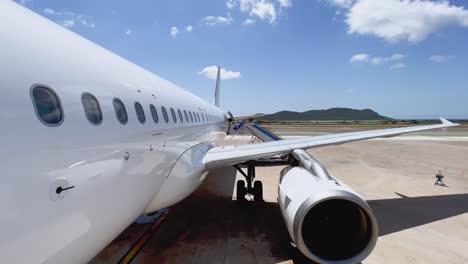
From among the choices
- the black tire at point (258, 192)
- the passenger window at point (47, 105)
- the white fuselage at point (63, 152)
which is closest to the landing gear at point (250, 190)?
the black tire at point (258, 192)

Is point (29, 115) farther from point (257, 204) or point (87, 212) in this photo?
point (257, 204)

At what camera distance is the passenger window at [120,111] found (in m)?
3.05

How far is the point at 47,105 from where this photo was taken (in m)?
2.06

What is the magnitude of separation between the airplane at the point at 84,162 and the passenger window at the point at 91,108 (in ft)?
0.04

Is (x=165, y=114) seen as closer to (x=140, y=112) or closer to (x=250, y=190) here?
(x=140, y=112)

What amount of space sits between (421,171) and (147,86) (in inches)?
520

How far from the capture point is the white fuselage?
1737 millimetres

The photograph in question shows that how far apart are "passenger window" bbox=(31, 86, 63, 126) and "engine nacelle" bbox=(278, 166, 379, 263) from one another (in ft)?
9.99

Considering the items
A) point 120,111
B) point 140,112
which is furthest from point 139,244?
point 120,111

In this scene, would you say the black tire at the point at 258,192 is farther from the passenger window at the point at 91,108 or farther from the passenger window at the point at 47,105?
the passenger window at the point at 47,105

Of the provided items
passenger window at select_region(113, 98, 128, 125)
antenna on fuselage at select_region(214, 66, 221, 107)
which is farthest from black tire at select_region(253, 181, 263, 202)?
antenna on fuselage at select_region(214, 66, 221, 107)

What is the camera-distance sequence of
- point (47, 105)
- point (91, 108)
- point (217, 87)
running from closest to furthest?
point (47, 105)
point (91, 108)
point (217, 87)

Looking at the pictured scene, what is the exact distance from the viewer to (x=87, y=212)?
2396mm

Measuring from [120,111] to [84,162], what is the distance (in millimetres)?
939
